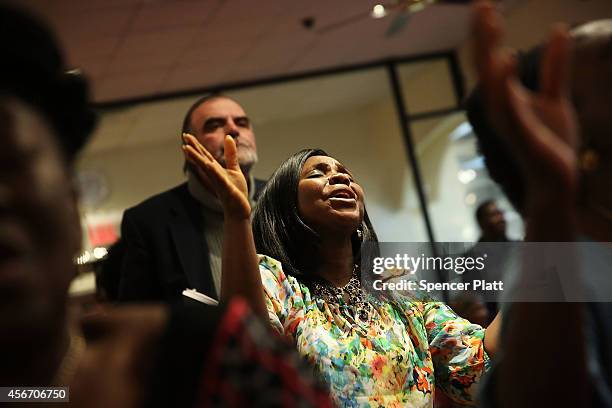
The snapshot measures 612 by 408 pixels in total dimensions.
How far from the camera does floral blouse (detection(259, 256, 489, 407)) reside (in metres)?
1.35

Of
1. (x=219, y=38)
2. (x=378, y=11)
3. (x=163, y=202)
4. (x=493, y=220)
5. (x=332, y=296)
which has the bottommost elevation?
(x=493, y=220)

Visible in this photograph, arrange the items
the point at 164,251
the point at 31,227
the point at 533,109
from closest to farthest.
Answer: the point at 31,227
the point at 533,109
the point at 164,251

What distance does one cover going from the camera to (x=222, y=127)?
2.12 metres

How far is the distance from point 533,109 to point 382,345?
31.1 inches

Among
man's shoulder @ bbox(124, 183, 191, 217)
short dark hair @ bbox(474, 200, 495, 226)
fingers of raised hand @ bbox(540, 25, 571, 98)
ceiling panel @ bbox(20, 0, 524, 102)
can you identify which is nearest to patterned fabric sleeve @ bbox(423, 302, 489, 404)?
man's shoulder @ bbox(124, 183, 191, 217)

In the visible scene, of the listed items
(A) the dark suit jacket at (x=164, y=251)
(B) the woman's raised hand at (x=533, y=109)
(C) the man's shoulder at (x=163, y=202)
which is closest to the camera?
(B) the woman's raised hand at (x=533, y=109)

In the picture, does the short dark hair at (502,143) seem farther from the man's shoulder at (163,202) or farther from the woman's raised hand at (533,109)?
the man's shoulder at (163,202)

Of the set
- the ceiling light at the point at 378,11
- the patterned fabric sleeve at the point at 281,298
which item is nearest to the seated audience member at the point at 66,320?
the patterned fabric sleeve at the point at 281,298

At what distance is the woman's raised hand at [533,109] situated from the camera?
69cm

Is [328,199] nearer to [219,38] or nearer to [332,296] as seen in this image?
[332,296]

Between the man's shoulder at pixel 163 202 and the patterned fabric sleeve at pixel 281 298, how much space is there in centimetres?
51

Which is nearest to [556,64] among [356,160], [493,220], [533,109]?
[533,109]

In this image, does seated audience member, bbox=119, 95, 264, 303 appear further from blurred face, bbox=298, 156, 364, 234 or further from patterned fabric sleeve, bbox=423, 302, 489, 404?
patterned fabric sleeve, bbox=423, 302, 489, 404

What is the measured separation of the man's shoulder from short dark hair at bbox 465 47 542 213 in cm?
110
